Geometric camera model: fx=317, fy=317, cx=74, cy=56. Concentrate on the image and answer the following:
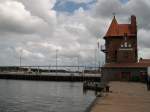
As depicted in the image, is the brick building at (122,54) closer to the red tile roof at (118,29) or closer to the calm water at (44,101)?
the red tile roof at (118,29)

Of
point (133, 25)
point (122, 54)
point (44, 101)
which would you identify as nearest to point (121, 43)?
point (122, 54)

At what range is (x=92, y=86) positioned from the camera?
72188 mm

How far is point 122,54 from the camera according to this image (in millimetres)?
83062

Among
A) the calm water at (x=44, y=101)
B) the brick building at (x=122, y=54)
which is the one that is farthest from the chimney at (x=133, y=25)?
the calm water at (x=44, y=101)

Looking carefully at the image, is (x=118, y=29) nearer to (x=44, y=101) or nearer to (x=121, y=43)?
(x=121, y=43)

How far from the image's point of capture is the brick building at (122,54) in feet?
256

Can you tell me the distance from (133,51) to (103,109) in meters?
60.1

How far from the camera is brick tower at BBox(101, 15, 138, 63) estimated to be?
82625 millimetres

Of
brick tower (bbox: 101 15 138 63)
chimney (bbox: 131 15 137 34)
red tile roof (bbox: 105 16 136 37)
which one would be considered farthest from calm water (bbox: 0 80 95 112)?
chimney (bbox: 131 15 137 34)

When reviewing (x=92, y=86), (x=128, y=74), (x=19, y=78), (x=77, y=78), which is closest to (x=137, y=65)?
(x=128, y=74)

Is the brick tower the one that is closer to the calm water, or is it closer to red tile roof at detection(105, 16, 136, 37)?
red tile roof at detection(105, 16, 136, 37)

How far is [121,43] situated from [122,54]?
2.99m

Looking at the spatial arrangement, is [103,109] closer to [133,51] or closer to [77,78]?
[133,51]

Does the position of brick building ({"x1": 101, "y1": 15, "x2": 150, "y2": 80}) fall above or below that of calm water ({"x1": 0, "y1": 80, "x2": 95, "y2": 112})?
above
